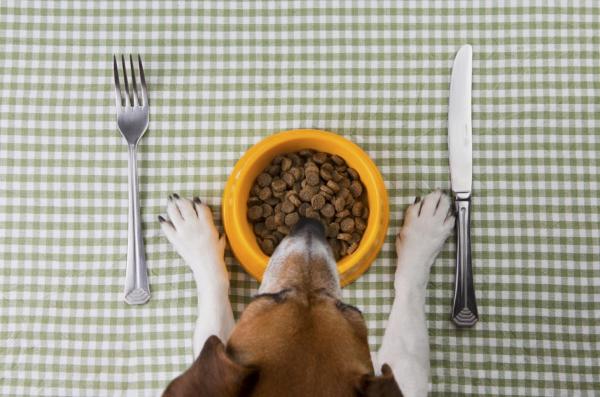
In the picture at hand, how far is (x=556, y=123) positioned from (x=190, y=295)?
1027mm

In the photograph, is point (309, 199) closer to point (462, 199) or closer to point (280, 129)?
point (280, 129)

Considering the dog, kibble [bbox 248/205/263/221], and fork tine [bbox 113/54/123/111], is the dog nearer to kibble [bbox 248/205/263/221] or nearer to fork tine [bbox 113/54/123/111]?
kibble [bbox 248/205/263/221]

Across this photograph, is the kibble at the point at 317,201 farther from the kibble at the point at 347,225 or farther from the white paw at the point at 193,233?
the white paw at the point at 193,233

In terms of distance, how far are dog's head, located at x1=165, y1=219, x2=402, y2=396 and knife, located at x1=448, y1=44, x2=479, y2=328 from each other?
18.3 inches

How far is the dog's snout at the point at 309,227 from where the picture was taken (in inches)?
50.1

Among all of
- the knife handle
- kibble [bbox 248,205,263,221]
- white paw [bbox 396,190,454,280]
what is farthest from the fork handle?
the knife handle

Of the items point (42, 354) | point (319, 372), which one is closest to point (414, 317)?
point (319, 372)

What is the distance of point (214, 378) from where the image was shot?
103 cm

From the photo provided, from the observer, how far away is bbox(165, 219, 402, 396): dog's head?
3.35 feet

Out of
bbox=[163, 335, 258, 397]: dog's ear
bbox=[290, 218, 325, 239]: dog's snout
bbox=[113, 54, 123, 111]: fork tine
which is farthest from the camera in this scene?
bbox=[113, 54, 123, 111]: fork tine

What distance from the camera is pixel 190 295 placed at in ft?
5.04

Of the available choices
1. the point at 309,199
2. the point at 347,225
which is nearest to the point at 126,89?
the point at 309,199

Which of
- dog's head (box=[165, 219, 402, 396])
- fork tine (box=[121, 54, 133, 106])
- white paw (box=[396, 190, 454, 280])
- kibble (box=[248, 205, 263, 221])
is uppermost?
fork tine (box=[121, 54, 133, 106])

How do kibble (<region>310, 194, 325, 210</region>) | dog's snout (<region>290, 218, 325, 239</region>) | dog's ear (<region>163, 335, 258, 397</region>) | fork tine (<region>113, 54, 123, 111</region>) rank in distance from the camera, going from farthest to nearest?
fork tine (<region>113, 54, 123, 111</region>)
kibble (<region>310, 194, 325, 210</region>)
dog's snout (<region>290, 218, 325, 239</region>)
dog's ear (<region>163, 335, 258, 397</region>)
